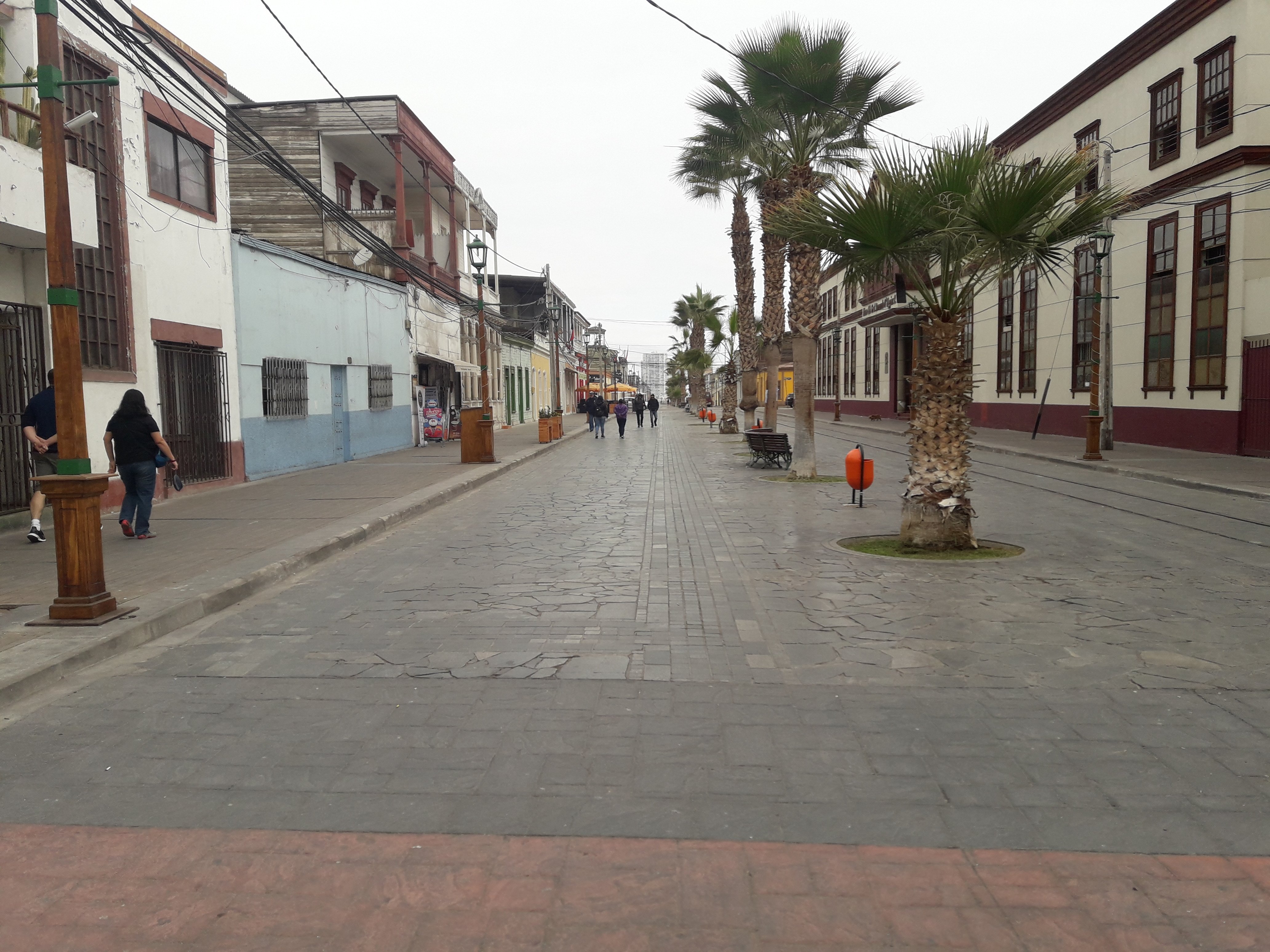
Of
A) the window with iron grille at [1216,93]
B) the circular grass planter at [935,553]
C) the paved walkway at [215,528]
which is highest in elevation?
the window with iron grille at [1216,93]

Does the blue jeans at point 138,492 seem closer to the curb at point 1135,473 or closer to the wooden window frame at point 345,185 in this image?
the curb at point 1135,473

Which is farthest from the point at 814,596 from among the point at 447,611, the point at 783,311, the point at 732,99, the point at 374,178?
the point at 374,178

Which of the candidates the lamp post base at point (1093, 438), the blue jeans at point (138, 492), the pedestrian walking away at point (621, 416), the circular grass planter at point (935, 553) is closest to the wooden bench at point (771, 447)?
the lamp post base at point (1093, 438)

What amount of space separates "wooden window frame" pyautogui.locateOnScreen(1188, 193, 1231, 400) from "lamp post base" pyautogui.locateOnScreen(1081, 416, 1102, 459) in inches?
106

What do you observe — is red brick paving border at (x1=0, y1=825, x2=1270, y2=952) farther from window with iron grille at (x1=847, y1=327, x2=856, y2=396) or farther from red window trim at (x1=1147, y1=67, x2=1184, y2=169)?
window with iron grille at (x1=847, y1=327, x2=856, y2=396)

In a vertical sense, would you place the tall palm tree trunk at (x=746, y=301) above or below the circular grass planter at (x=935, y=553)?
above

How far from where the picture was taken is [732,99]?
62.3 feet

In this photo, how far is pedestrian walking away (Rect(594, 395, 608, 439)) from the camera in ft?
117

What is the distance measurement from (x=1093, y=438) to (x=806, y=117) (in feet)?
29.0

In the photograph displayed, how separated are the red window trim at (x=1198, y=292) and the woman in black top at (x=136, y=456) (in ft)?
63.8

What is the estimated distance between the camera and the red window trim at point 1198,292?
1944cm

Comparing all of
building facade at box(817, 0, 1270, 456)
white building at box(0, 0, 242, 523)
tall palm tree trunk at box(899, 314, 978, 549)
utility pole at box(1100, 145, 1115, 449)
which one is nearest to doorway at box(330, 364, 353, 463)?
white building at box(0, 0, 242, 523)

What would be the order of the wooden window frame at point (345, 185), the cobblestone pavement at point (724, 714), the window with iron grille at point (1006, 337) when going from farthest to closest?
the window with iron grille at point (1006, 337)
the wooden window frame at point (345, 185)
the cobblestone pavement at point (724, 714)

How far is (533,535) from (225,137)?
9478mm
